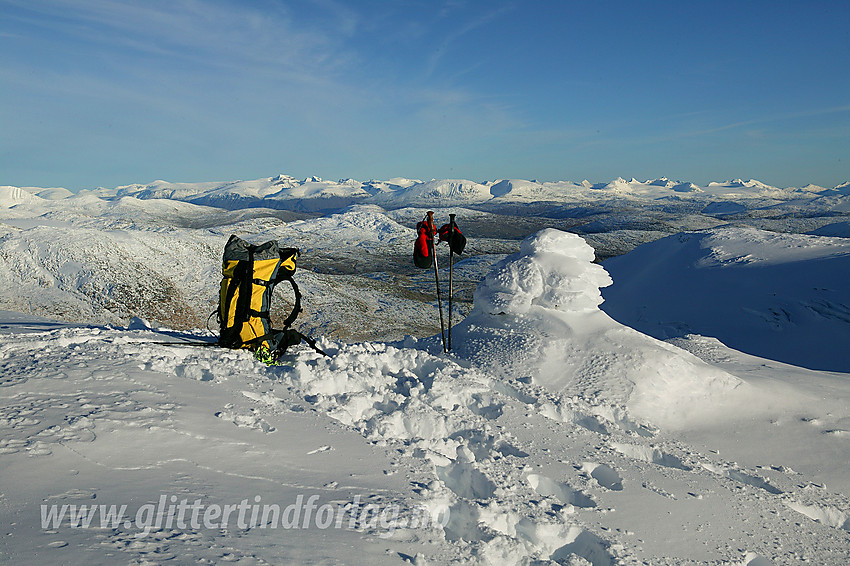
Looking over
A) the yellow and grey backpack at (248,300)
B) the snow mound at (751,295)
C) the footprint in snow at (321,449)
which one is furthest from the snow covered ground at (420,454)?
the snow mound at (751,295)

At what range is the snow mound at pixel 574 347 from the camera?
7.55 m

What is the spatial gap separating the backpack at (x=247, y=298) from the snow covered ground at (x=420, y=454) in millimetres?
331

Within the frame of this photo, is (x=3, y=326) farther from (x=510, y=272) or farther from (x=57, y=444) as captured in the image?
(x=510, y=272)

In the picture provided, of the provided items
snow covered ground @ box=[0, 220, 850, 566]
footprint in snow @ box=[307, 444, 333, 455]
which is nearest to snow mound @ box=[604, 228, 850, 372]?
snow covered ground @ box=[0, 220, 850, 566]

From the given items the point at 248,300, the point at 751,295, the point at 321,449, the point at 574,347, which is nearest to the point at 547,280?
the point at 574,347

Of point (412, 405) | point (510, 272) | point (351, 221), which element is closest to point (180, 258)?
point (510, 272)

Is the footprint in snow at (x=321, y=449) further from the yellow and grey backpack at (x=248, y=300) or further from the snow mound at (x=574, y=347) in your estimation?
the snow mound at (x=574, y=347)

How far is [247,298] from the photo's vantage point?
6703mm

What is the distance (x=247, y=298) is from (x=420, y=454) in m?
3.49

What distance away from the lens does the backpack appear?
671 cm

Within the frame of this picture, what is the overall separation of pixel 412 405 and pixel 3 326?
279 inches

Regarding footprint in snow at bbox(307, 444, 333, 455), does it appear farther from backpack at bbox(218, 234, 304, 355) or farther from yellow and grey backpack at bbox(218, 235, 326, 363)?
backpack at bbox(218, 234, 304, 355)

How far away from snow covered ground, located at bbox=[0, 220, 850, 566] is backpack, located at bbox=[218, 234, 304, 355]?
331mm

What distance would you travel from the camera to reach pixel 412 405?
5.93 m
